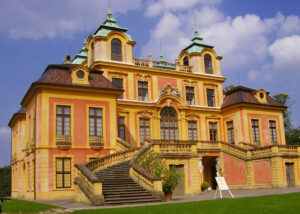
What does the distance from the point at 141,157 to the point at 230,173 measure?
10.9m

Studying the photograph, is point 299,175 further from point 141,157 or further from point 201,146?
point 141,157

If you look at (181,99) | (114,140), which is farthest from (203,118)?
(114,140)

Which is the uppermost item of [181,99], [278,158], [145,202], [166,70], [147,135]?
[166,70]

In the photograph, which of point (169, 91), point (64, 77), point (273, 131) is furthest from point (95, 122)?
point (273, 131)

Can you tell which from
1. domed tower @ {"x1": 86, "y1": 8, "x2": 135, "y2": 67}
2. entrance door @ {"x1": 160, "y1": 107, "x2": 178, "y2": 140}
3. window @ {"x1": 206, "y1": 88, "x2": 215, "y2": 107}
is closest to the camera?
domed tower @ {"x1": 86, "y1": 8, "x2": 135, "y2": 67}

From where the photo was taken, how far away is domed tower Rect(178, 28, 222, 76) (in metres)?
35.7

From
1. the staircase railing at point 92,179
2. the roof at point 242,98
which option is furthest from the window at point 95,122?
the roof at point 242,98

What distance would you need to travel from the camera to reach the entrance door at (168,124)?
3198 centimetres

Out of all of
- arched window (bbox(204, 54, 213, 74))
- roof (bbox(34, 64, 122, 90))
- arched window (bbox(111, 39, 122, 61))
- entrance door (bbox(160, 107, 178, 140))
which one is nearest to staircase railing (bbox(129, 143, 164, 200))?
roof (bbox(34, 64, 122, 90))

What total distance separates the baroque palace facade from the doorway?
0.09 m

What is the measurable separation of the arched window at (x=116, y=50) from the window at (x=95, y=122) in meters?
7.25

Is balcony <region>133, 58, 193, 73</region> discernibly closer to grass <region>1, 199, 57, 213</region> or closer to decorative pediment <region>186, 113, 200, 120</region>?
decorative pediment <region>186, 113, 200, 120</region>

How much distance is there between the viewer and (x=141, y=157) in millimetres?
21297

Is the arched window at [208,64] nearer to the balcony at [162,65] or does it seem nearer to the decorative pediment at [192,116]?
the balcony at [162,65]
